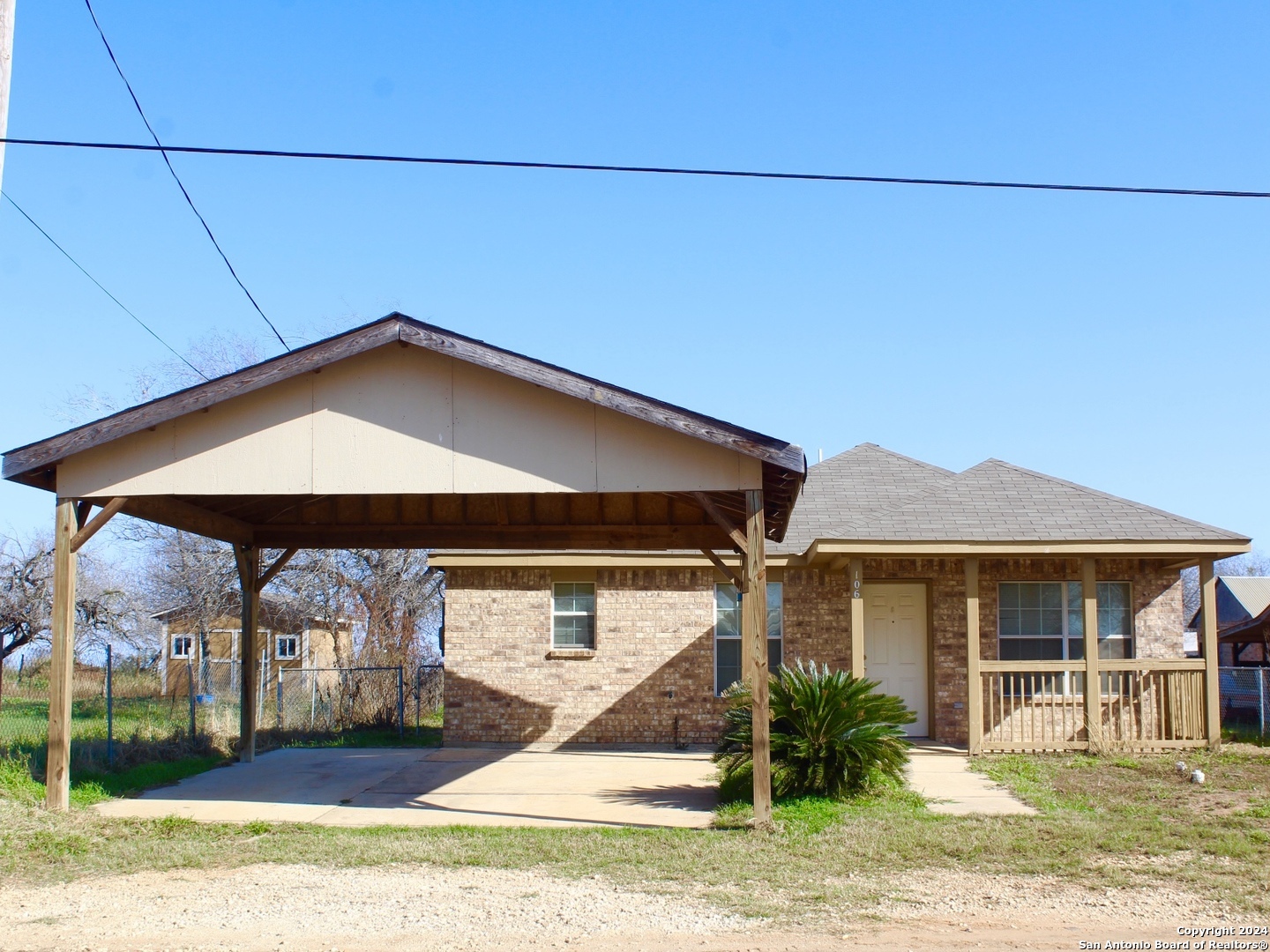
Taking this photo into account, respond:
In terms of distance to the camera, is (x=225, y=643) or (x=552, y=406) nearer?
(x=552, y=406)

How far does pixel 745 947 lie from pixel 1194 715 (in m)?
10.8

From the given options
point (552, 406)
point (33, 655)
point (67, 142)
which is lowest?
point (33, 655)

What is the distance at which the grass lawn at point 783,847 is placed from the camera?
750 cm

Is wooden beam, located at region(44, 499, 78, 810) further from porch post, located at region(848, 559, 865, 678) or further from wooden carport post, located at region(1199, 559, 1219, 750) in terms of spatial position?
wooden carport post, located at region(1199, 559, 1219, 750)

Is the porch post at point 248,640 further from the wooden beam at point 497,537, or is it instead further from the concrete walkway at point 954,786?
the concrete walkway at point 954,786

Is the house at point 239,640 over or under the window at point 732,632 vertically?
under

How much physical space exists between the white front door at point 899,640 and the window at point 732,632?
125 centimetres

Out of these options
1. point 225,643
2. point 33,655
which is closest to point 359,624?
point 225,643

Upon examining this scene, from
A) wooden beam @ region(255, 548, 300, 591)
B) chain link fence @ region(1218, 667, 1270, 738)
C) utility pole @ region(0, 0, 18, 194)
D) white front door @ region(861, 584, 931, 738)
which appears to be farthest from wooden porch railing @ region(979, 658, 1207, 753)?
utility pole @ region(0, 0, 18, 194)

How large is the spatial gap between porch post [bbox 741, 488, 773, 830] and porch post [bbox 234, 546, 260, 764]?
7294 mm

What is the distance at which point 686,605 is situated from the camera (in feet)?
53.6

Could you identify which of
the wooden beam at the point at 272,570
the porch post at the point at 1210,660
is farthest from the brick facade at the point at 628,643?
the wooden beam at the point at 272,570

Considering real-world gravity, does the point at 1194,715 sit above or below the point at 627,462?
below

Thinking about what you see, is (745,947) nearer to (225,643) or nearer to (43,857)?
(43,857)
